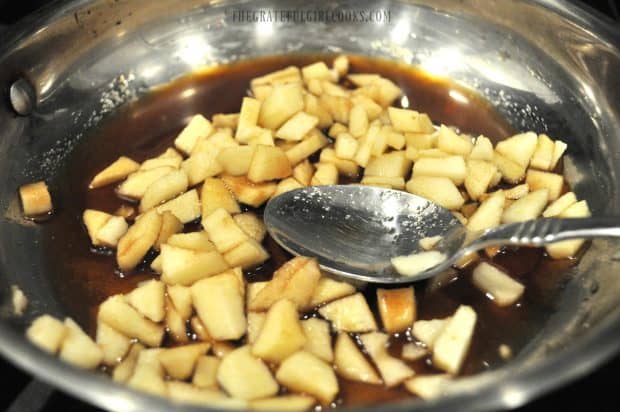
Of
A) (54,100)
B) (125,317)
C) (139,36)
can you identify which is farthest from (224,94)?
(125,317)

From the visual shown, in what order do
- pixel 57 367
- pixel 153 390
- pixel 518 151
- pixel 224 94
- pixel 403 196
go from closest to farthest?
1. pixel 57 367
2. pixel 153 390
3. pixel 403 196
4. pixel 518 151
5. pixel 224 94

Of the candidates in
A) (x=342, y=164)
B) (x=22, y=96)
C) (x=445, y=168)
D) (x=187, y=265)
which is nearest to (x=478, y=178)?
(x=445, y=168)

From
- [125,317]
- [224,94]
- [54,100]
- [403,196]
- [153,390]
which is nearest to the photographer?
[153,390]

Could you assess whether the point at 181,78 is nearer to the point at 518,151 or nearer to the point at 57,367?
the point at 518,151

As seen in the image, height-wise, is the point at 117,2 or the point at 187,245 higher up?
the point at 117,2

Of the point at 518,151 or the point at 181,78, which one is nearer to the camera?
the point at 518,151

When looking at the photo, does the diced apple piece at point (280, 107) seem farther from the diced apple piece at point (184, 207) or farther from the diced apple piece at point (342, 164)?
the diced apple piece at point (184, 207)
